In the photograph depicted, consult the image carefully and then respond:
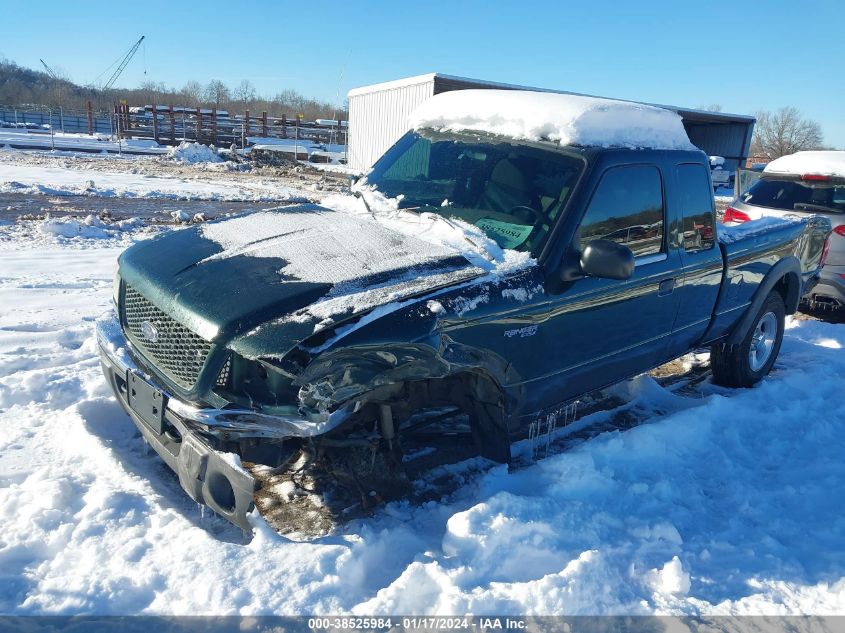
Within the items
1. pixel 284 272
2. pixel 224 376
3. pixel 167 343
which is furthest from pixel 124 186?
pixel 224 376

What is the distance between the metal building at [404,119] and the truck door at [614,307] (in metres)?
11.9

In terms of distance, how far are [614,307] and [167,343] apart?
2.45 metres

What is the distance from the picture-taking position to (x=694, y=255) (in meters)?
4.28

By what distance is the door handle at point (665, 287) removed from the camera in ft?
13.1

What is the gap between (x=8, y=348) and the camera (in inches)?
188

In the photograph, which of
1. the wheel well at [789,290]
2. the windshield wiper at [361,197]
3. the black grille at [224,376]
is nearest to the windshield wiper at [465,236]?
the windshield wiper at [361,197]

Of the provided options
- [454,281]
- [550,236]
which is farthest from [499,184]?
[454,281]

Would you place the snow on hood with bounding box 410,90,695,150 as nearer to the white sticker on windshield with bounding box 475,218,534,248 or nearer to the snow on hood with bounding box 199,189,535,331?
the white sticker on windshield with bounding box 475,218,534,248

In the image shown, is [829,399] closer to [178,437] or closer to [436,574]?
[436,574]

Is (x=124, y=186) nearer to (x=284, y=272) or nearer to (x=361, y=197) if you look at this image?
(x=361, y=197)

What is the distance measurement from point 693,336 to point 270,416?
11.0ft

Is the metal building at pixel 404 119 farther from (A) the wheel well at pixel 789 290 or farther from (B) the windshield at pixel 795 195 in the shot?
(A) the wheel well at pixel 789 290

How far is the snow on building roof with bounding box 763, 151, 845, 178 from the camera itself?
324 inches

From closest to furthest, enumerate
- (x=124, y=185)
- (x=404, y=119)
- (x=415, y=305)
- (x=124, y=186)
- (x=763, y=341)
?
1. (x=415, y=305)
2. (x=763, y=341)
3. (x=124, y=186)
4. (x=124, y=185)
5. (x=404, y=119)
